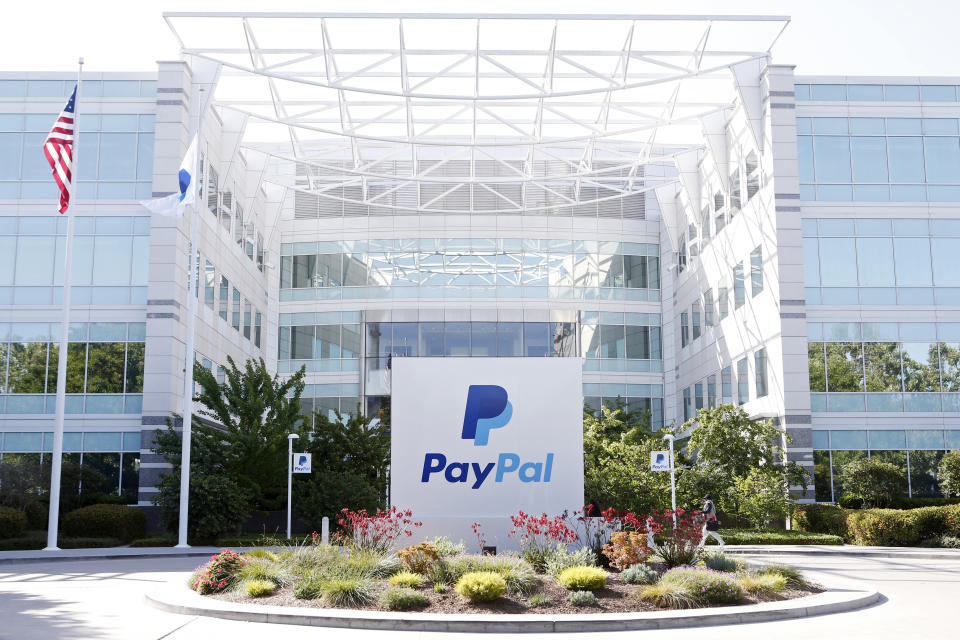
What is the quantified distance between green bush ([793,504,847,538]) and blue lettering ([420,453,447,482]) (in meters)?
17.9

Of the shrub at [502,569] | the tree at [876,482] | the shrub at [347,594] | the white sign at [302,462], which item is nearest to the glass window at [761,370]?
the tree at [876,482]

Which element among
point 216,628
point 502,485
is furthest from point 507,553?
point 216,628

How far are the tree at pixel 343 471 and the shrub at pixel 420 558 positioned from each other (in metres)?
16.6

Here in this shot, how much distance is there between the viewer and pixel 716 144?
44.3m

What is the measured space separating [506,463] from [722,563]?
226 inches

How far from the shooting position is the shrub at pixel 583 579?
1444 centimetres

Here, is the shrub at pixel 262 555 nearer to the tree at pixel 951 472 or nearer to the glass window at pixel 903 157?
the tree at pixel 951 472

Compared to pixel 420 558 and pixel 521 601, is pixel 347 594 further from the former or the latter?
pixel 521 601

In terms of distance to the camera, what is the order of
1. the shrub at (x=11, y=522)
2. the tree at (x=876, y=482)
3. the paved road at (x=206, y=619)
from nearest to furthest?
the paved road at (x=206, y=619) → the shrub at (x=11, y=522) → the tree at (x=876, y=482)

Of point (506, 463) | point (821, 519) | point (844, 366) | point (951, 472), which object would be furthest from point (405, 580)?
point (844, 366)

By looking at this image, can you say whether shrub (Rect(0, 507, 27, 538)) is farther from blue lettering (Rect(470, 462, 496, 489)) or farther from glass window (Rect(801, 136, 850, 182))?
glass window (Rect(801, 136, 850, 182))

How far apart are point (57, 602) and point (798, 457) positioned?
28.2 metres

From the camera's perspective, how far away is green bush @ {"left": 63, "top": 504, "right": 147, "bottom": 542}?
31.5 metres

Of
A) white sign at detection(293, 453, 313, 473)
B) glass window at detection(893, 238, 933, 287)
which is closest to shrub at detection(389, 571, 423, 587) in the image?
white sign at detection(293, 453, 313, 473)
